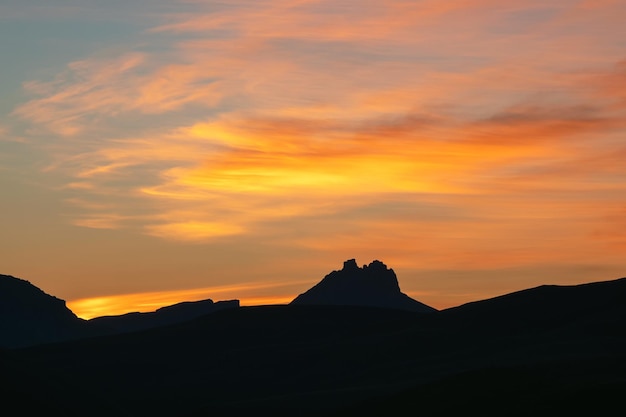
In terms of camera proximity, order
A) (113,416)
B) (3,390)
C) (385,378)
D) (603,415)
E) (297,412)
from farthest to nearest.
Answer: (385,378) < (113,416) < (3,390) < (297,412) < (603,415)

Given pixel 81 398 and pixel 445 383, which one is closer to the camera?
pixel 445 383

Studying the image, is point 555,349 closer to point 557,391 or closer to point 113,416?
point 557,391

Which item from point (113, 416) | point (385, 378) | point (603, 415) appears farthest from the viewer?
point (385, 378)

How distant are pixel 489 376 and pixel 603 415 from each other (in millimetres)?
31700

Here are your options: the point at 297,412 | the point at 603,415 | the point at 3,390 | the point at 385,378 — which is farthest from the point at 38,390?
the point at 603,415

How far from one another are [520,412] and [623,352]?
57.6 m

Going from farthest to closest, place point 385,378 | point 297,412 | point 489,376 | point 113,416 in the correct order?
point 385,378 → point 113,416 → point 297,412 → point 489,376

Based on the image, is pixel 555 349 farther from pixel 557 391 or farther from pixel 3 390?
pixel 3 390

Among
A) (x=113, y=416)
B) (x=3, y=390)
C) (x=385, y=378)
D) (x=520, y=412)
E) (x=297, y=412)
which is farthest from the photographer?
(x=385, y=378)

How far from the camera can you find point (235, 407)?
536ft

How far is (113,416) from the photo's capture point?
175750 millimetres

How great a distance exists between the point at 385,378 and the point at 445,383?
1991 inches

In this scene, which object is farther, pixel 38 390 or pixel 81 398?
pixel 81 398

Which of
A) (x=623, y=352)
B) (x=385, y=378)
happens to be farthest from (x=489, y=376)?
(x=385, y=378)
